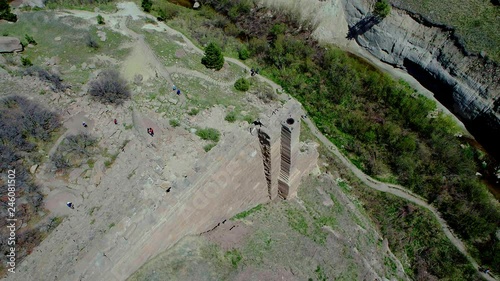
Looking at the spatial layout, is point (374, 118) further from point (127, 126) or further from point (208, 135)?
point (127, 126)

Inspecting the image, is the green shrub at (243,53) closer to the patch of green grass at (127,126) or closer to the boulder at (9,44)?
the patch of green grass at (127,126)

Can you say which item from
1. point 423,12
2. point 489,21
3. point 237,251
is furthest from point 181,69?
point 489,21

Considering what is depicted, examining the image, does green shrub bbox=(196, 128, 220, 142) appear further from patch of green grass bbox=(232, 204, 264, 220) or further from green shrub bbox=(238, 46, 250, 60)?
green shrub bbox=(238, 46, 250, 60)

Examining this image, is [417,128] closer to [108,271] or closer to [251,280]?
[251,280]

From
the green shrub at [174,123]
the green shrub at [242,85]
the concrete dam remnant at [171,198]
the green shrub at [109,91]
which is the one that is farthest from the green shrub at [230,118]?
the green shrub at [109,91]

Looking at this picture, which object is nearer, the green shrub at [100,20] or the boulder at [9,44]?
the boulder at [9,44]

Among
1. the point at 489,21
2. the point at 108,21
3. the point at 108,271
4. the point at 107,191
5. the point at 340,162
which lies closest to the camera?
the point at 108,271
